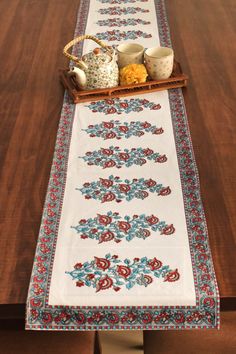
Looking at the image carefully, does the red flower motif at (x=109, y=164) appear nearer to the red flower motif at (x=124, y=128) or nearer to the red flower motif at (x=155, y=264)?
the red flower motif at (x=124, y=128)

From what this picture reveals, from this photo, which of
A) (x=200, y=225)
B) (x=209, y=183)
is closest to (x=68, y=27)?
(x=209, y=183)

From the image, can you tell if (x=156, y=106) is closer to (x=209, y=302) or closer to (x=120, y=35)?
(x=120, y=35)

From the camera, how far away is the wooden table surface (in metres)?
1.05

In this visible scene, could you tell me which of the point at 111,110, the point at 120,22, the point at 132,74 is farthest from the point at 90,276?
the point at 120,22

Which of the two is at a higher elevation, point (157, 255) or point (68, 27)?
point (68, 27)

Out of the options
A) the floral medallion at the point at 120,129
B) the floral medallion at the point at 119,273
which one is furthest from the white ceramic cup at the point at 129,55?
the floral medallion at the point at 119,273

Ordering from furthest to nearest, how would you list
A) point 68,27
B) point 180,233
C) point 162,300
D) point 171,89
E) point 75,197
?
point 68,27, point 171,89, point 75,197, point 180,233, point 162,300

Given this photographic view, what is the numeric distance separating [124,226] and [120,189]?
134mm

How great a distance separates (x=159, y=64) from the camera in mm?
1564

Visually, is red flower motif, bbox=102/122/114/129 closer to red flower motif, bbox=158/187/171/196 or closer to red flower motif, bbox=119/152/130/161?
red flower motif, bbox=119/152/130/161

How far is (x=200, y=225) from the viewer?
1.09m

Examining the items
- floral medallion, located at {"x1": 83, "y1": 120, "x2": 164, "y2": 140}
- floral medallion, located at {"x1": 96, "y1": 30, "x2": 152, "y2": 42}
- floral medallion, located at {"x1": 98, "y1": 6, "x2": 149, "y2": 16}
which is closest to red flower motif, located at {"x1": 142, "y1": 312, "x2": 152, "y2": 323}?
floral medallion, located at {"x1": 83, "y1": 120, "x2": 164, "y2": 140}

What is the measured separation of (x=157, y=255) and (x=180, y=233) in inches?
3.4

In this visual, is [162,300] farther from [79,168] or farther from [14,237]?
[79,168]
